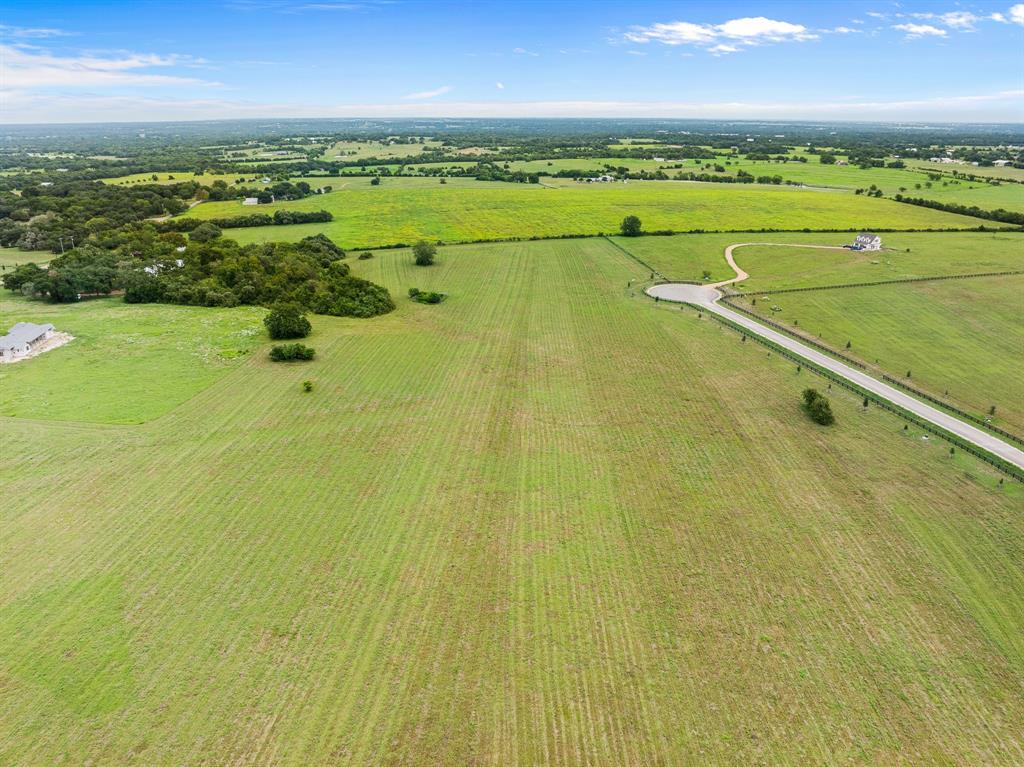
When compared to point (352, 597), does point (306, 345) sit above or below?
above

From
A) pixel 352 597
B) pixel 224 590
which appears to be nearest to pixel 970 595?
pixel 352 597

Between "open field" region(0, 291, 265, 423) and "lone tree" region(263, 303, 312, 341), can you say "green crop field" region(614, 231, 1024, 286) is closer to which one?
"lone tree" region(263, 303, 312, 341)

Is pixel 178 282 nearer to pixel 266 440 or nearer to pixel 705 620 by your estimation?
pixel 266 440

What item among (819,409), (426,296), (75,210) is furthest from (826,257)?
(75,210)

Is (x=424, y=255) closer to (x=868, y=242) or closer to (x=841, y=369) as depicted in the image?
(x=841, y=369)

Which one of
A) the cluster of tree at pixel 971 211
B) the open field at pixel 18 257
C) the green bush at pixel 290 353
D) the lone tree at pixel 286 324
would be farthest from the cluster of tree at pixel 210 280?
the cluster of tree at pixel 971 211

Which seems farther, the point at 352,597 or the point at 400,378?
the point at 400,378
